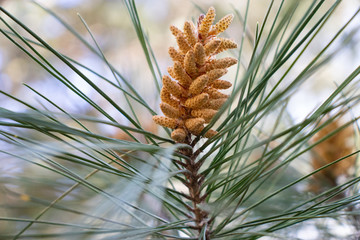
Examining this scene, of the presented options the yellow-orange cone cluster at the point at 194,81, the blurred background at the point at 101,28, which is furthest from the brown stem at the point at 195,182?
the blurred background at the point at 101,28

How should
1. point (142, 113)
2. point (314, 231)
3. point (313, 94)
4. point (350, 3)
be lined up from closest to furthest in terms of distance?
point (314, 231) → point (142, 113) → point (350, 3) → point (313, 94)

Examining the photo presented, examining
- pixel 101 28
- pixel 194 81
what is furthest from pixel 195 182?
pixel 101 28

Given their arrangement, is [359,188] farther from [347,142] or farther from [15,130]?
[15,130]

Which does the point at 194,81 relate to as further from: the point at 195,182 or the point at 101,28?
the point at 101,28

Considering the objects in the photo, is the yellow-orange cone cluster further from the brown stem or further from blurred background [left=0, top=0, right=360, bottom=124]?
blurred background [left=0, top=0, right=360, bottom=124]

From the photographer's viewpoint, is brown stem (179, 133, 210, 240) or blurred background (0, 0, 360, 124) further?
blurred background (0, 0, 360, 124)

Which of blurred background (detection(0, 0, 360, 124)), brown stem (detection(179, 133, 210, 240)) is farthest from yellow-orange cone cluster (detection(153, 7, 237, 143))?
blurred background (detection(0, 0, 360, 124))

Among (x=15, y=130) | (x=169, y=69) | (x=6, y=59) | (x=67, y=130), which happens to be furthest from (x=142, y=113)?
(x=6, y=59)

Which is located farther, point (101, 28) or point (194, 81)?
point (101, 28)
